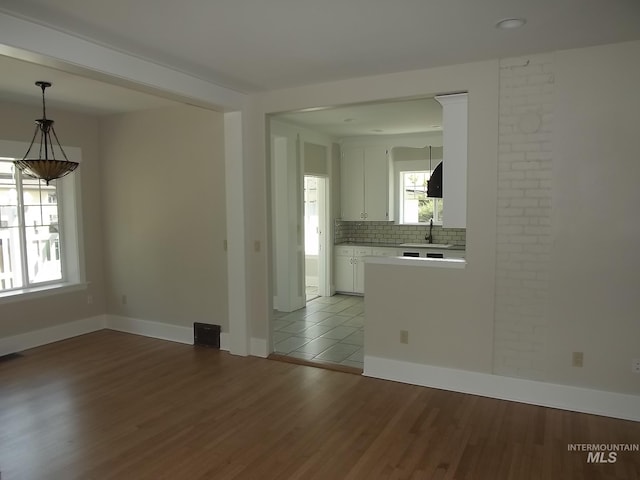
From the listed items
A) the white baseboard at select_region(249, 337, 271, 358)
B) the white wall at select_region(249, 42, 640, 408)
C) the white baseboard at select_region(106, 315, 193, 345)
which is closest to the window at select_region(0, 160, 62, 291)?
the white baseboard at select_region(106, 315, 193, 345)

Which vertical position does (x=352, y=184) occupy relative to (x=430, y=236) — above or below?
above

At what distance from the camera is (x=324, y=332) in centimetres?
580

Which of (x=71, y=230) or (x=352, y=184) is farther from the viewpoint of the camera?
(x=352, y=184)

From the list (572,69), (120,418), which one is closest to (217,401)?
(120,418)

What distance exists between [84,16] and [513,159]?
10.1 ft

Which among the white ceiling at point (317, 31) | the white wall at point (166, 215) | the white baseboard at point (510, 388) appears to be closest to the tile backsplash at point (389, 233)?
the white wall at point (166, 215)

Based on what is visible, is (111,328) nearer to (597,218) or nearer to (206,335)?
(206,335)

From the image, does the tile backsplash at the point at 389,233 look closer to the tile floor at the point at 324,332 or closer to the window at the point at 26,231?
the tile floor at the point at 324,332

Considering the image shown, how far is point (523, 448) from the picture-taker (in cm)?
301

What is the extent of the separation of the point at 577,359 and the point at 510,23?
243 centimetres

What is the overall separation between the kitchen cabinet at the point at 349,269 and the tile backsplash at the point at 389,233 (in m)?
0.32

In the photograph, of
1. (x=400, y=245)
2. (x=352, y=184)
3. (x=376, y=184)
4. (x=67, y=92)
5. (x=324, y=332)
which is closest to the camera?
(x=67, y=92)

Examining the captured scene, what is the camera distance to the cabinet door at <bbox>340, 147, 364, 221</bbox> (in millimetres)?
8125

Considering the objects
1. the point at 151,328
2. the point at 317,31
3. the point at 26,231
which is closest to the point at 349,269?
the point at 151,328
